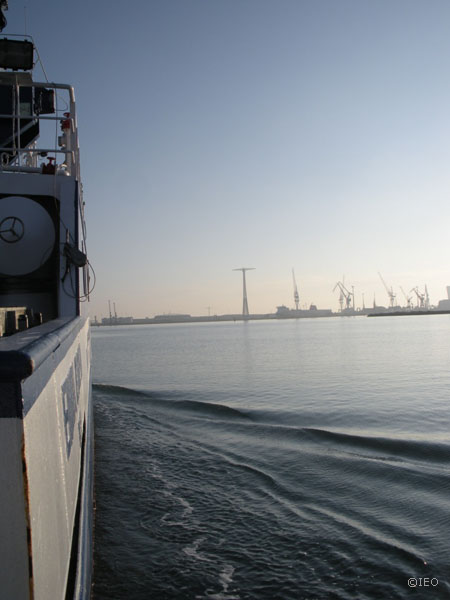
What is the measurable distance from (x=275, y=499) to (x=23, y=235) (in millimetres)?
5841

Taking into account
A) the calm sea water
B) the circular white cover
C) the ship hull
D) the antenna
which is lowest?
the calm sea water

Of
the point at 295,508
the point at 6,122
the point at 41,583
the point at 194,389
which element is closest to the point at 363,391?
the point at 194,389

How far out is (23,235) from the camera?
785 cm

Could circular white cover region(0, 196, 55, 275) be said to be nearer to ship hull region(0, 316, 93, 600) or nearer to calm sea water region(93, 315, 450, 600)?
calm sea water region(93, 315, 450, 600)

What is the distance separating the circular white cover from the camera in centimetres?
779

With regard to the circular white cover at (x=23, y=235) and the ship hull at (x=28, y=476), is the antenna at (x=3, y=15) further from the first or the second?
the ship hull at (x=28, y=476)

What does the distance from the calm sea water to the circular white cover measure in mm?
3684

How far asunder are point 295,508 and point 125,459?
3.55 metres

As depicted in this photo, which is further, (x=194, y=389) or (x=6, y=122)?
(x=194, y=389)

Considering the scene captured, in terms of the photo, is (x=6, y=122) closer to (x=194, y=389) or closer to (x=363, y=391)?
(x=194, y=389)

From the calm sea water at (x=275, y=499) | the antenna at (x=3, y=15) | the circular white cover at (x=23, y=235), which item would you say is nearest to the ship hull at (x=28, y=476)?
the calm sea water at (x=275, y=499)

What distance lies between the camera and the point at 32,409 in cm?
147

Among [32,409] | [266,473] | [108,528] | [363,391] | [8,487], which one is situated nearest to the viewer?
[8,487]

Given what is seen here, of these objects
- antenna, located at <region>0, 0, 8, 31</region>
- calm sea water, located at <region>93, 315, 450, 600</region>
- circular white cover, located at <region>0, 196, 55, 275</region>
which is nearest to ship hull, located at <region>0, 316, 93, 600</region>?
calm sea water, located at <region>93, 315, 450, 600</region>
